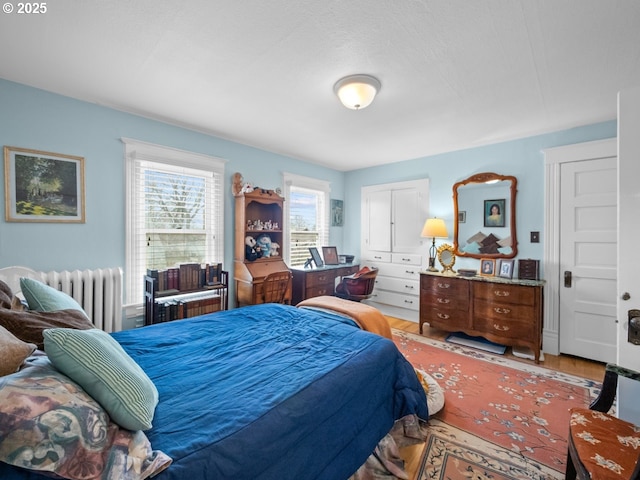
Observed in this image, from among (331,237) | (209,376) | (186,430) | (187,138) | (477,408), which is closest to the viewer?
(186,430)

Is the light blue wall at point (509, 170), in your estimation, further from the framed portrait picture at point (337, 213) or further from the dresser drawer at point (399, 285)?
the framed portrait picture at point (337, 213)

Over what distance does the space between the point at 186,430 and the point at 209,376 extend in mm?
377

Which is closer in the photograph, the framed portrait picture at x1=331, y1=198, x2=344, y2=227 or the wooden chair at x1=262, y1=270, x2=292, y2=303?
the wooden chair at x1=262, y1=270, x2=292, y2=303

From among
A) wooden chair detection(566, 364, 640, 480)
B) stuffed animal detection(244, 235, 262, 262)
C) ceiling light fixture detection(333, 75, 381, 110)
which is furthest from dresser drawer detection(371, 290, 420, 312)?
ceiling light fixture detection(333, 75, 381, 110)

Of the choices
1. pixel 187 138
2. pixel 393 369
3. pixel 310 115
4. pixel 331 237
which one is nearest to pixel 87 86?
pixel 187 138

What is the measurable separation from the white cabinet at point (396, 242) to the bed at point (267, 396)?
2651 millimetres

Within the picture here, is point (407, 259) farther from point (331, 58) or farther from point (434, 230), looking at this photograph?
point (331, 58)

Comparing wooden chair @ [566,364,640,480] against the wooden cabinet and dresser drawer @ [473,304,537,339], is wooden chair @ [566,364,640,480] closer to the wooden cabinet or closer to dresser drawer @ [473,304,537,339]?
dresser drawer @ [473,304,537,339]

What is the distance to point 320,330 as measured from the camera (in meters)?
2.03

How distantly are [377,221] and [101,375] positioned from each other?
445 centimetres

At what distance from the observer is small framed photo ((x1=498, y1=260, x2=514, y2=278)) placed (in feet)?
11.1

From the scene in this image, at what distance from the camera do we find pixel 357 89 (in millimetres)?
2189

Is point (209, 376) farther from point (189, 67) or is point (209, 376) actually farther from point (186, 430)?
point (189, 67)

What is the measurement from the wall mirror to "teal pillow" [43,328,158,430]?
3961 millimetres
